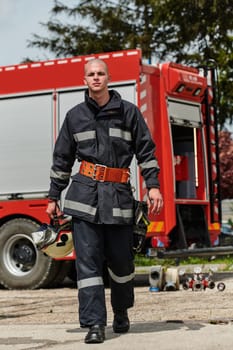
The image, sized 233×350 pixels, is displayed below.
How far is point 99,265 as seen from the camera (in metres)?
6.16

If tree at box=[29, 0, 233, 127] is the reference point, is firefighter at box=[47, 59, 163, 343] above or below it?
below

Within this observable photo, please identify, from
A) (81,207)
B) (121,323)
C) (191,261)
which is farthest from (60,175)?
(191,261)

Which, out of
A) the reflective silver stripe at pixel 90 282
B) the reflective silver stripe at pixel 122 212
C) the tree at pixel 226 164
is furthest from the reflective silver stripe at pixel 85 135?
the tree at pixel 226 164

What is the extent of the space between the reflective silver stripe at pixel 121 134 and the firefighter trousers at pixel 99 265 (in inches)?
23.8

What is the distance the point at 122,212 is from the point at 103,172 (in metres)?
0.30

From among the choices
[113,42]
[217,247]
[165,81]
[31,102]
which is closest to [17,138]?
[31,102]

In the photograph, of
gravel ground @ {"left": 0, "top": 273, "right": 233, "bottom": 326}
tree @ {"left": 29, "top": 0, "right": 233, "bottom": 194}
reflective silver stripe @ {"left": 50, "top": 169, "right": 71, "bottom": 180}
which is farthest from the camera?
tree @ {"left": 29, "top": 0, "right": 233, "bottom": 194}

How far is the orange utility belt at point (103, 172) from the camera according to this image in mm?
6137

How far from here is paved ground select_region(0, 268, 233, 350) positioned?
5.76 m

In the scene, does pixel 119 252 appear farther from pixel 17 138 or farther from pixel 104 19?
pixel 104 19

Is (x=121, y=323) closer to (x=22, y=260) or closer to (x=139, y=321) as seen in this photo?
(x=139, y=321)

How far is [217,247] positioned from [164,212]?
114 cm

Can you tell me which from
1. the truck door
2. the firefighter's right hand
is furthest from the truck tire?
the firefighter's right hand

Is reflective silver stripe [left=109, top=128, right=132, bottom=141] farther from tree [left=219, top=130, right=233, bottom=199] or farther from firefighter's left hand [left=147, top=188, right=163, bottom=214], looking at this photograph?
tree [left=219, top=130, right=233, bottom=199]
